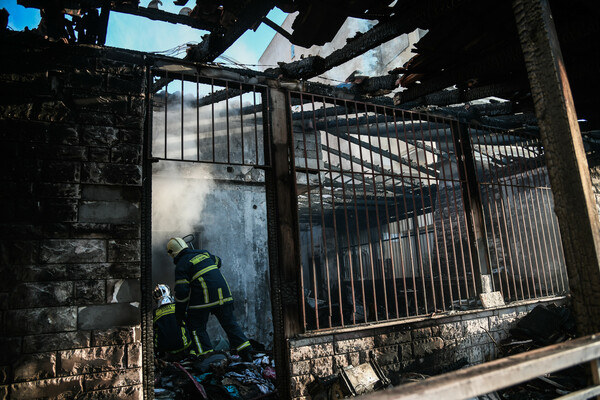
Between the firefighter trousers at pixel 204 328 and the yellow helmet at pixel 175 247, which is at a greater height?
the yellow helmet at pixel 175 247

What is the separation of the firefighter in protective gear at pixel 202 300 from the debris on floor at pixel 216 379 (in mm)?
289

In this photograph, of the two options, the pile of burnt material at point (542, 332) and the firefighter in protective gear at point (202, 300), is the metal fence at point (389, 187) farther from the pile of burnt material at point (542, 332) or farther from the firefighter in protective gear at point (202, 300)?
the firefighter in protective gear at point (202, 300)

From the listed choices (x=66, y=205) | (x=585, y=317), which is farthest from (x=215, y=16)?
(x=585, y=317)

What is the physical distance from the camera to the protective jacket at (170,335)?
19.4 ft

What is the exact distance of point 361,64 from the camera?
62.6 feet

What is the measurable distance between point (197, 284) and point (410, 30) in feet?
15.5

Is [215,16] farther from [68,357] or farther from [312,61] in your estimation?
[68,357]

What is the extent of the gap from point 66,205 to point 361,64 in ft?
58.9

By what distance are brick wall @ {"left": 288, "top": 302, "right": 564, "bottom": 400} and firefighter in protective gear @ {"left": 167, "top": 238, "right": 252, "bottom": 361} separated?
6.40 feet

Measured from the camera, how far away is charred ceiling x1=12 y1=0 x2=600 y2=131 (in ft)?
11.8

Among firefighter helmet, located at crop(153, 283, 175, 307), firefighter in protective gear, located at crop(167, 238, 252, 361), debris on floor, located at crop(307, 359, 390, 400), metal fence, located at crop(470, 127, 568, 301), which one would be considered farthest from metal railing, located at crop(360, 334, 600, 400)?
firefighter helmet, located at crop(153, 283, 175, 307)

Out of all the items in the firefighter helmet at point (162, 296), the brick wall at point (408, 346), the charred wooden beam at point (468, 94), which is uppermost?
the charred wooden beam at point (468, 94)

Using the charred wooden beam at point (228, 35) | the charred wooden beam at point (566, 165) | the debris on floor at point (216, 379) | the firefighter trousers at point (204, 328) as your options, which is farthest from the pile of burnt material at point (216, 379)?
the charred wooden beam at point (228, 35)

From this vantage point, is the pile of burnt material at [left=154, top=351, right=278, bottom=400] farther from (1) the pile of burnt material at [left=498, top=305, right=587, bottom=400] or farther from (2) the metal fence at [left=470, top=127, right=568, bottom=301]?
(2) the metal fence at [left=470, top=127, right=568, bottom=301]
